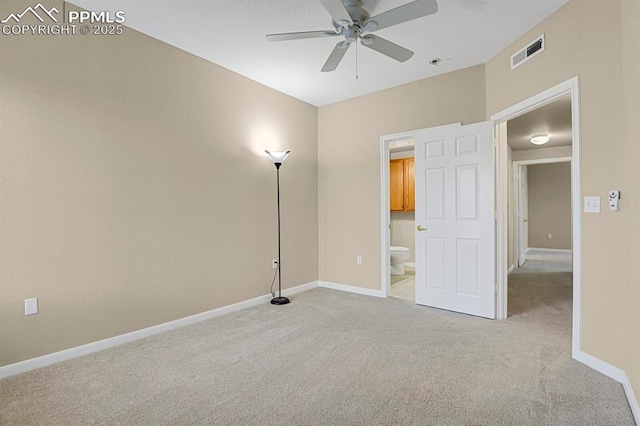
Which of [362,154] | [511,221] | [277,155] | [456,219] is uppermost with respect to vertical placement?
[362,154]

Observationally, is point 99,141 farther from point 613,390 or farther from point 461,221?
point 613,390

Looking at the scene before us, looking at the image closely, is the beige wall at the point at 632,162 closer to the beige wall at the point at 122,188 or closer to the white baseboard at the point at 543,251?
the beige wall at the point at 122,188

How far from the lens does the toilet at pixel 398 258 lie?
550cm

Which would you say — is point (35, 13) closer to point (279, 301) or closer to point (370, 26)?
point (370, 26)

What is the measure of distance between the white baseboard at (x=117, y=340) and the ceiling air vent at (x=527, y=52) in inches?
144

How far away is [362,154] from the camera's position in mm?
4449

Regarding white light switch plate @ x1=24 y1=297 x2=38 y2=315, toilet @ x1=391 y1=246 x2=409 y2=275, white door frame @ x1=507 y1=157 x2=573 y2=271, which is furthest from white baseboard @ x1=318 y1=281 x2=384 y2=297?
white door frame @ x1=507 y1=157 x2=573 y2=271

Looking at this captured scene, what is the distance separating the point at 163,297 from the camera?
9.96ft

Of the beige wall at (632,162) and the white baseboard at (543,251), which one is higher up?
the beige wall at (632,162)

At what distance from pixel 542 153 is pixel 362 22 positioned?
6.25 m

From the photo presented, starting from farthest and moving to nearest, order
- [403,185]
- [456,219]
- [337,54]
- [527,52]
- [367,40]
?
1. [403,185]
2. [456,219]
3. [527,52]
4. [337,54]
5. [367,40]

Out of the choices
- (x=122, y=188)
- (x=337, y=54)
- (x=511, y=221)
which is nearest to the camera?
(x=337, y=54)

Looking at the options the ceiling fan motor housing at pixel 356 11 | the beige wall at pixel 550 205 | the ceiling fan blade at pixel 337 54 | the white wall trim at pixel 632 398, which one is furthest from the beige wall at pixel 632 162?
the beige wall at pixel 550 205

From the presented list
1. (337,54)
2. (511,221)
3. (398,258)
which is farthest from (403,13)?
(511,221)
